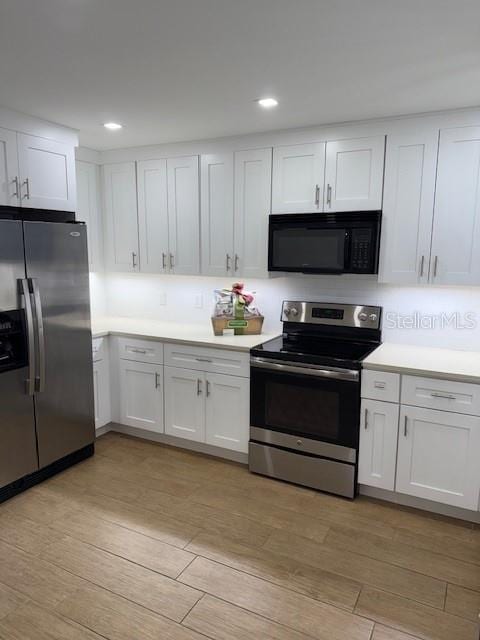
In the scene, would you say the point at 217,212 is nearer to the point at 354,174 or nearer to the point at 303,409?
the point at 354,174

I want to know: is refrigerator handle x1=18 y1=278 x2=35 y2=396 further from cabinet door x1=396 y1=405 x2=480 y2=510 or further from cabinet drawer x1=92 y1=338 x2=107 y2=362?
cabinet door x1=396 y1=405 x2=480 y2=510

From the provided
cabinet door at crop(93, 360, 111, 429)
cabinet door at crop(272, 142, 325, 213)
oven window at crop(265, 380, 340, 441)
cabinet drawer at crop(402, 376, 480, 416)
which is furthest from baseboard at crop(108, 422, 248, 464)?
cabinet door at crop(272, 142, 325, 213)

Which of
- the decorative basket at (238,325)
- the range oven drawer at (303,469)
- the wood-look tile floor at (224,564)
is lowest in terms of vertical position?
the wood-look tile floor at (224,564)

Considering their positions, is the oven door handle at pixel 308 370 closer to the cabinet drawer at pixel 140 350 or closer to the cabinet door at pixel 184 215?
the cabinet drawer at pixel 140 350

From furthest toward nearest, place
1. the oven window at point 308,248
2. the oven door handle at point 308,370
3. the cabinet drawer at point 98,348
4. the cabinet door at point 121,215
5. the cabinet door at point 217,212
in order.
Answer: the cabinet door at point 121,215 → the cabinet drawer at point 98,348 → the cabinet door at point 217,212 → the oven window at point 308,248 → the oven door handle at point 308,370

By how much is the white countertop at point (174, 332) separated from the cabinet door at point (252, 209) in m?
0.52

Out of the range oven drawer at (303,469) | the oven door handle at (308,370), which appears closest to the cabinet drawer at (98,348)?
the oven door handle at (308,370)

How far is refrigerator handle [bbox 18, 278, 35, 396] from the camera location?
2674mm

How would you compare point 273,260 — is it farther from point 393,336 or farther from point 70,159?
point 70,159

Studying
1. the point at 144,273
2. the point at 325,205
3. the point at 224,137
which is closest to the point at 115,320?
the point at 144,273

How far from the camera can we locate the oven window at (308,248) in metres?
2.97

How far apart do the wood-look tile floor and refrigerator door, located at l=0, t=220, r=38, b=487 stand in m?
0.24

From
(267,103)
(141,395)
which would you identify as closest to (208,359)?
(141,395)

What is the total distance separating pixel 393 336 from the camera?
320 centimetres
